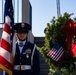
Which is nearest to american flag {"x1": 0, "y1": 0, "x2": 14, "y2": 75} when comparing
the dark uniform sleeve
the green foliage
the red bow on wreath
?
the dark uniform sleeve

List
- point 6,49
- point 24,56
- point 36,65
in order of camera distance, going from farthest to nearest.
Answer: point 6,49
point 24,56
point 36,65

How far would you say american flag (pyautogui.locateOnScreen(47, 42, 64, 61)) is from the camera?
4035mm

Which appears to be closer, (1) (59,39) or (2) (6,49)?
(1) (59,39)

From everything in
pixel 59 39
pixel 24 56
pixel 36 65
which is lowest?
pixel 36 65

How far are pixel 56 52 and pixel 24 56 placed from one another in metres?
0.45

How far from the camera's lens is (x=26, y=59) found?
4.12 meters

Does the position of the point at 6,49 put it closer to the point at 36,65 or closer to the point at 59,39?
the point at 36,65

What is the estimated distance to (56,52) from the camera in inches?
161

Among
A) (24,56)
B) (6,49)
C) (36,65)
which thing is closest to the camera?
(36,65)

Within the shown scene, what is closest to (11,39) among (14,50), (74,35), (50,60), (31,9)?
(14,50)

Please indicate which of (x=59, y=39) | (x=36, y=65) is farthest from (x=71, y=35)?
(x=36, y=65)

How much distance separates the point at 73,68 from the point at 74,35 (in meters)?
0.45

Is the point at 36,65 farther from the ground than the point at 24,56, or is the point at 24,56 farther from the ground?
the point at 24,56

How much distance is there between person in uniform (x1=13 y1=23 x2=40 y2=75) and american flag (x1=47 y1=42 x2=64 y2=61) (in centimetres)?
19
